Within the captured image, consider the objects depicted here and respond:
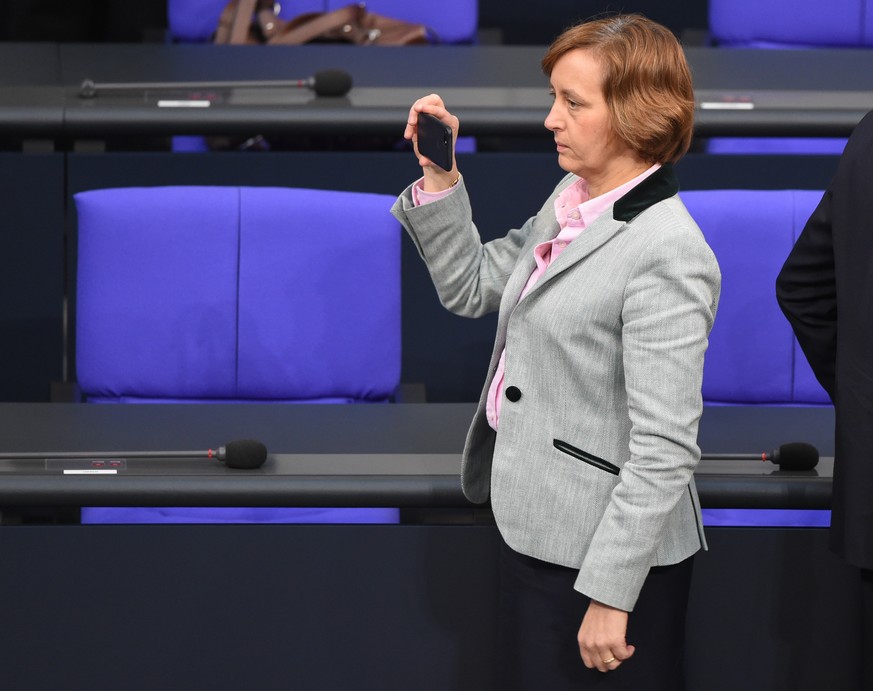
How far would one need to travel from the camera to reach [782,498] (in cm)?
160

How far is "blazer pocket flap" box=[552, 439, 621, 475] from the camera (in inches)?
53.3

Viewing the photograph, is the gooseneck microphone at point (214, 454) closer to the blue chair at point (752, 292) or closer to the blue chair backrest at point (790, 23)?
the blue chair at point (752, 292)

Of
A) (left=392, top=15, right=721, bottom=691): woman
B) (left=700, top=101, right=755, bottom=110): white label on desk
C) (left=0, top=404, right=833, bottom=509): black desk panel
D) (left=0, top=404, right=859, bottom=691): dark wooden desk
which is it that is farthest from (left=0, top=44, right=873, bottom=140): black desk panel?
(left=392, top=15, right=721, bottom=691): woman

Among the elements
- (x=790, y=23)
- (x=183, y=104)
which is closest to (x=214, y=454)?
(x=183, y=104)

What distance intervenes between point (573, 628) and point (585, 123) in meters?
0.51

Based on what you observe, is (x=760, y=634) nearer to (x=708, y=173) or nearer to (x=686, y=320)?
(x=686, y=320)

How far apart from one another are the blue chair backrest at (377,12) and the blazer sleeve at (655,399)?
213 cm

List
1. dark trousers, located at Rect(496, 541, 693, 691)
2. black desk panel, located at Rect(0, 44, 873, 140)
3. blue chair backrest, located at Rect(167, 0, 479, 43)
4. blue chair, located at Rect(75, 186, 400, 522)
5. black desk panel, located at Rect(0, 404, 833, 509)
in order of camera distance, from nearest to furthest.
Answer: dark trousers, located at Rect(496, 541, 693, 691)
black desk panel, located at Rect(0, 404, 833, 509)
blue chair, located at Rect(75, 186, 400, 522)
black desk panel, located at Rect(0, 44, 873, 140)
blue chair backrest, located at Rect(167, 0, 479, 43)

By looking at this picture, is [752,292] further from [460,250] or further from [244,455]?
[244,455]

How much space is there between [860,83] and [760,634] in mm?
1631

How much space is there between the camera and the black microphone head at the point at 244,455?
1.62 m

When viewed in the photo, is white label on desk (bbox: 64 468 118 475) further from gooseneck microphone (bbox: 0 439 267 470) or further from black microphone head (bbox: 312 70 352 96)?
black microphone head (bbox: 312 70 352 96)

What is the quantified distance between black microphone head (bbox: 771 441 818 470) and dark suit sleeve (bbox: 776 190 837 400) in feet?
0.37

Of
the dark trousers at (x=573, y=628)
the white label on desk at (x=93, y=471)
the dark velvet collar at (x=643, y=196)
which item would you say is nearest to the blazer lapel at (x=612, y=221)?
the dark velvet collar at (x=643, y=196)
